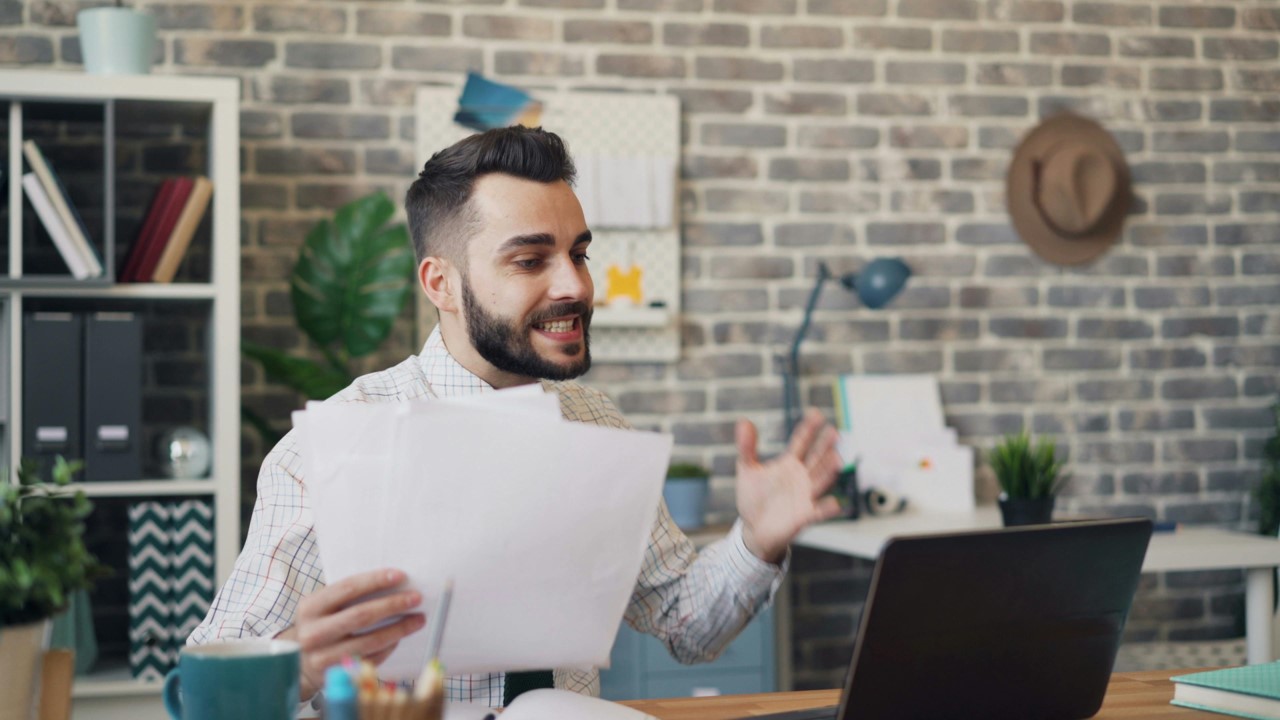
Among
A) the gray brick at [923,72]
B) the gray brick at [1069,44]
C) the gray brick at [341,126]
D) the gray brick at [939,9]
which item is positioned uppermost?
the gray brick at [939,9]

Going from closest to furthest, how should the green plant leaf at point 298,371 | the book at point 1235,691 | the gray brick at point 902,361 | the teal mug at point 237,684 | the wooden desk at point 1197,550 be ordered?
the teal mug at point 237,684, the book at point 1235,691, the wooden desk at point 1197,550, the green plant leaf at point 298,371, the gray brick at point 902,361

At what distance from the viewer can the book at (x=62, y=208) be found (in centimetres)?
271

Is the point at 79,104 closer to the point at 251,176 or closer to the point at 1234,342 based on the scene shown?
the point at 251,176

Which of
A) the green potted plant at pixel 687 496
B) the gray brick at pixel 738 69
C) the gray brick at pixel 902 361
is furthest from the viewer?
the gray brick at pixel 902 361

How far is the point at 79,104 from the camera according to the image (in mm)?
2793

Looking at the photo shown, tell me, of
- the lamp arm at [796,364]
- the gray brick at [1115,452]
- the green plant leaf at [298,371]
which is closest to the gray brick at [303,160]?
the green plant leaf at [298,371]

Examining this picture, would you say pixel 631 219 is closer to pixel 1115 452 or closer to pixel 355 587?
pixel 1115 452

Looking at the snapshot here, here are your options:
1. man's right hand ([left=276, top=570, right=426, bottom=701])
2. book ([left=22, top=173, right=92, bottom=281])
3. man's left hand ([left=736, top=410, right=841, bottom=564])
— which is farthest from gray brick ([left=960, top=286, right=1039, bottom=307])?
man's right hand ([left=276, top=570, right=426, bottom=701])

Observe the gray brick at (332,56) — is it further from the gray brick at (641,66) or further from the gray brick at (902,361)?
the gray brick at (902,361)

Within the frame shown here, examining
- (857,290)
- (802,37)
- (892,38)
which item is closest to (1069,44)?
(892,38)

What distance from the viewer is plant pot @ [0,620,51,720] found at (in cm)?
91

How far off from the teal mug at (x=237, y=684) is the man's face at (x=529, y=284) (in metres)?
0.70

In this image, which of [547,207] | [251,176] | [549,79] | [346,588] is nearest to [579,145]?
[549,79]

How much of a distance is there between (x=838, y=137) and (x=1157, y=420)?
4.13 feet
